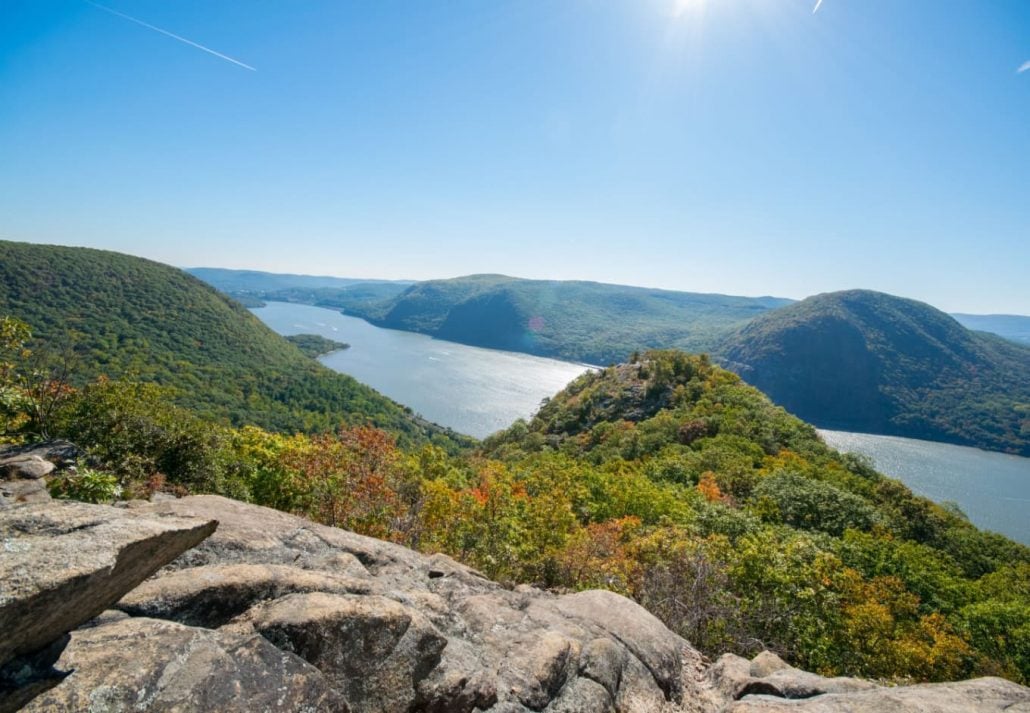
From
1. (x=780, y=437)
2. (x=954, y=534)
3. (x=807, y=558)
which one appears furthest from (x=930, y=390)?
(x=807, y=558)

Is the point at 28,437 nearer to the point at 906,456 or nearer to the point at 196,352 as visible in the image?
the point at 196,352

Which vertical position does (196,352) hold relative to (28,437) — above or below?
below

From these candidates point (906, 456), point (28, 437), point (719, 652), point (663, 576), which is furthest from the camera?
point (906, 456)

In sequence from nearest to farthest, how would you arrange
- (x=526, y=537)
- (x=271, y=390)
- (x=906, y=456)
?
(x=526, y=537)
(x=271, y=390)
(x=906, y=456)

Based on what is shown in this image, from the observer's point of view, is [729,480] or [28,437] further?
[729,480]

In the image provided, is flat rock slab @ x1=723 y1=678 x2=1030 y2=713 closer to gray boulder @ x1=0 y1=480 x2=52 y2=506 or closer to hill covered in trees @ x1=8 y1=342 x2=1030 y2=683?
hill covered in trees @ x1=8 y1=342 x2=1030 y2=683

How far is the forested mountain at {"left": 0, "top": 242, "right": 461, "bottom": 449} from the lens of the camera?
99.5 meters

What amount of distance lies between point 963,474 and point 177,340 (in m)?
199

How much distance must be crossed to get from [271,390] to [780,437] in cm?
11130

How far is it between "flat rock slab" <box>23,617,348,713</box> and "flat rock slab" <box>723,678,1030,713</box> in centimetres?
608

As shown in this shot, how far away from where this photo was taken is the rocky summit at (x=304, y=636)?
12.1 feet

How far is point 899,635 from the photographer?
52.4 feet

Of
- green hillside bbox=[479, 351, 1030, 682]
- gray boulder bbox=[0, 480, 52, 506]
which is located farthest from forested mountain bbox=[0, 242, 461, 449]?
gray boulder bbox=[0, 480, 52, 506]

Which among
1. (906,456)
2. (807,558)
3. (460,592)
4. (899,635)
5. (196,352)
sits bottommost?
(906,456)
